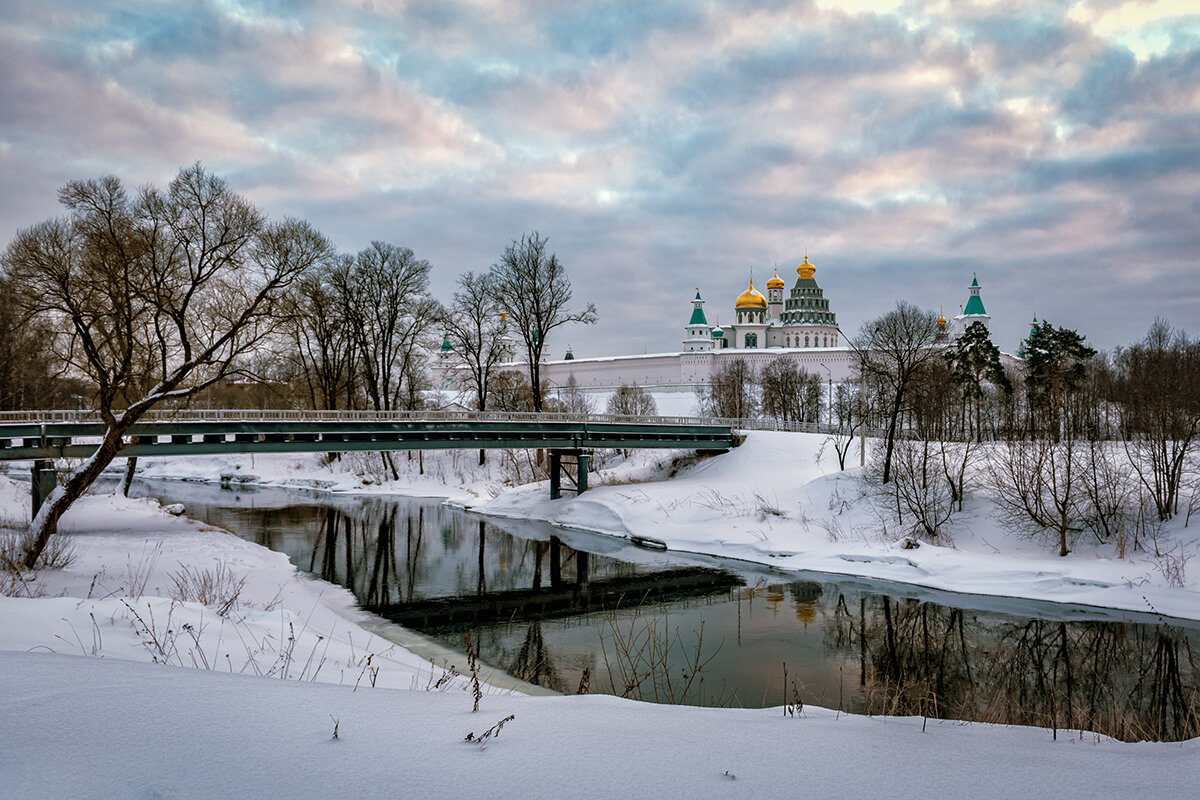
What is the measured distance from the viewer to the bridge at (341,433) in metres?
26.6

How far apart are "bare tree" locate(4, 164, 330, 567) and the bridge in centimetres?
714

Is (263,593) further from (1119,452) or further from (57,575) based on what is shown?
(1119,452)

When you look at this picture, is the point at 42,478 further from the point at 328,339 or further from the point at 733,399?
the point at 733,399

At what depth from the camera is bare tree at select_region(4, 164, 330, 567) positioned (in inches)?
680

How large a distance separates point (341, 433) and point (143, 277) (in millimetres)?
12548

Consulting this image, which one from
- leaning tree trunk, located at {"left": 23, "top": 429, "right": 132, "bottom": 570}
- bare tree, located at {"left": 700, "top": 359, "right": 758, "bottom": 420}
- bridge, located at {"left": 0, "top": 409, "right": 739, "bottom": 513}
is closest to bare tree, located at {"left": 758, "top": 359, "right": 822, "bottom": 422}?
bare tree, located at {"left": 700, "top": 359, "right": 758, "bottom": 420}

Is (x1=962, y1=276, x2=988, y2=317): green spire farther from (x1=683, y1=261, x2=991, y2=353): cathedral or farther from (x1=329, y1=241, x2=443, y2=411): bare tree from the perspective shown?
(x1=329, y1=241, x2=443, y2=411): bare tree

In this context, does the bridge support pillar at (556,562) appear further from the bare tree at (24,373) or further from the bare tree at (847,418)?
the bare tree at (24,373)

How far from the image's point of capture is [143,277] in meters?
20.5

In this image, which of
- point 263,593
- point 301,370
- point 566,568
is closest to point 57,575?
point 263,593

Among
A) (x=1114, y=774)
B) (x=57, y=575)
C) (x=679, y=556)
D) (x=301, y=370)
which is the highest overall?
(x=301, y=370)

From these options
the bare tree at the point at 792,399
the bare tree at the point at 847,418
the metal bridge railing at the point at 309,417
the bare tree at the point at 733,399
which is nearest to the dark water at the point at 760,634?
the metal bridge railing at the point at 309,417

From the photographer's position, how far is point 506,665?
13648 millimetres

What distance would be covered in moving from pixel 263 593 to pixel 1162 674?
18.1m
